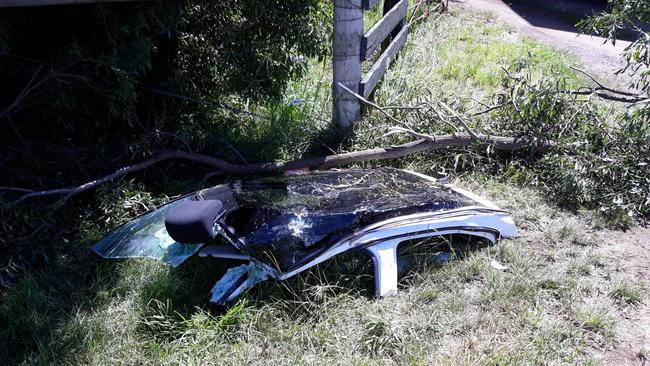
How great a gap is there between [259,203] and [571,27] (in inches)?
332

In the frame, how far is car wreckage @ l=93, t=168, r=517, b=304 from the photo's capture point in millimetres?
3277

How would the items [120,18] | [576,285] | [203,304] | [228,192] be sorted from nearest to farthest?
[203,304] → [576,285] → [228,192] → [120,18]

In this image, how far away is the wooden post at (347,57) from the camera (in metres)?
5.02

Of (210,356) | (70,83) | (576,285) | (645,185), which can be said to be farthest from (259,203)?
(645,185)

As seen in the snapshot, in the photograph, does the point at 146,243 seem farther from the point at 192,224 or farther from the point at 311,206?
the point at 311,206

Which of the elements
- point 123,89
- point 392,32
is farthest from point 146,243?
point 392,32

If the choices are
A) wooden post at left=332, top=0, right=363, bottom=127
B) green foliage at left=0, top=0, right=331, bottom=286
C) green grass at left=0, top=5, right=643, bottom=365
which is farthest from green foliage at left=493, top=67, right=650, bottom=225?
green foliage at left=0, top=0, right=331, bottom=286

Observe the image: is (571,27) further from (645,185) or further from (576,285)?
(576,285)

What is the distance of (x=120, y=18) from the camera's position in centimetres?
413

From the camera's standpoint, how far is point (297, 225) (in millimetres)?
3424

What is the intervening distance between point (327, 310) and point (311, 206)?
669 millimetres

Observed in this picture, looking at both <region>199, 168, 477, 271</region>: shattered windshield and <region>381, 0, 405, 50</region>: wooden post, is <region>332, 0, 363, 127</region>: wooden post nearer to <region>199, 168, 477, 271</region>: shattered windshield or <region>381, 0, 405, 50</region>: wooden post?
<region>199, 168, 477, 271</region>: shattered windshield

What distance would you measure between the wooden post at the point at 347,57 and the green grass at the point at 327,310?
1.76m

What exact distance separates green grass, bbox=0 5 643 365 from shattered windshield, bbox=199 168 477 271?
226mm
